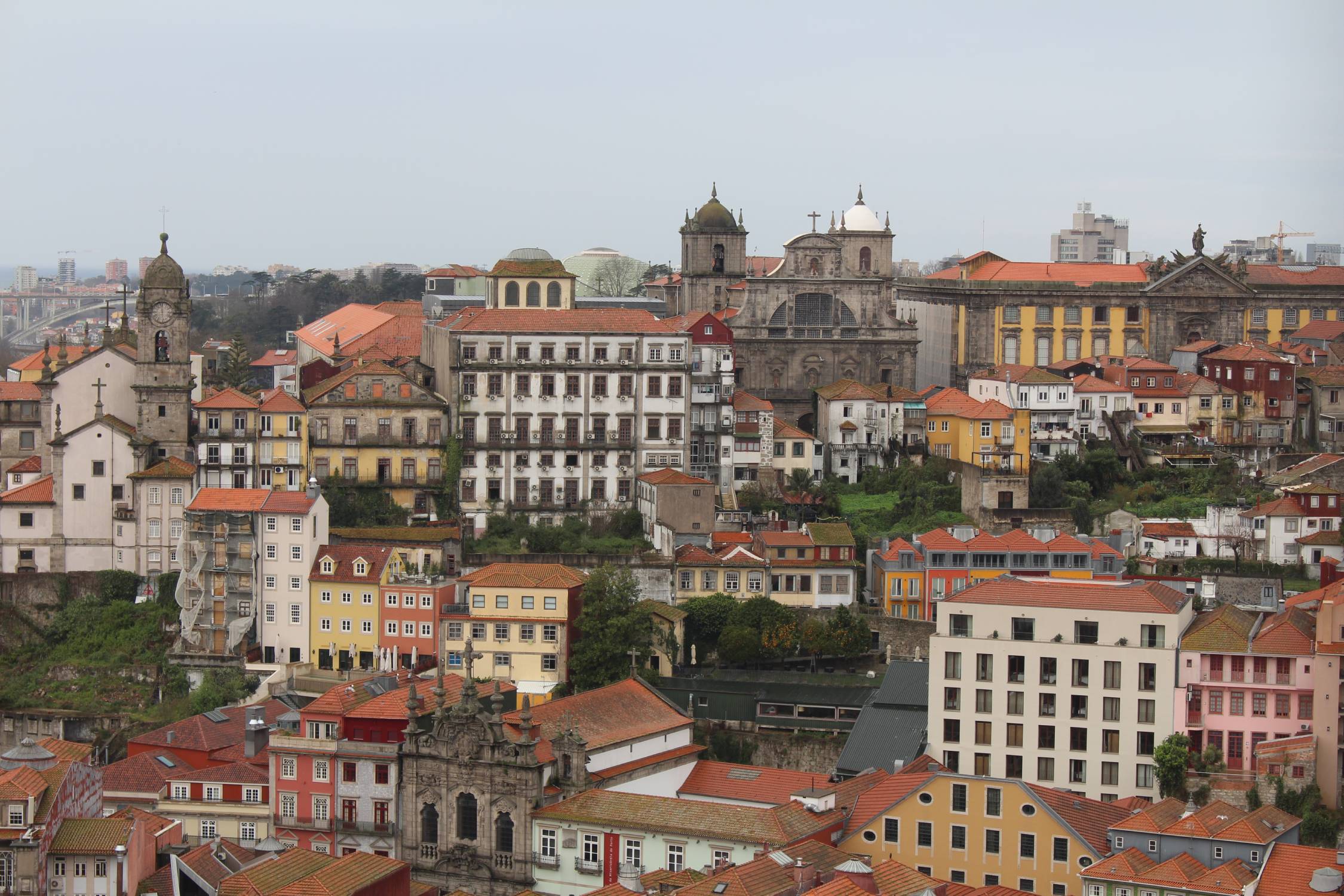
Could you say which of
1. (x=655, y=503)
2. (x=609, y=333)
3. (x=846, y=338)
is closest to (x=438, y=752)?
(x=655, y=503)

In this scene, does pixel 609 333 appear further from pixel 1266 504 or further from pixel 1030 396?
pixel 1266 504

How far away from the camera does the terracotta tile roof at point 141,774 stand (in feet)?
213

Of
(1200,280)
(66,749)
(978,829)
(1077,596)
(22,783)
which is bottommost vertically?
(978,829)

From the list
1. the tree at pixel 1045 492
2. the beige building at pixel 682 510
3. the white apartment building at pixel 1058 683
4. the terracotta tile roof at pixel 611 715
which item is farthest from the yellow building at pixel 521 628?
the tree at pixel 1045 492

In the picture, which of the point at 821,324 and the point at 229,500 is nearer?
the point at 229,500

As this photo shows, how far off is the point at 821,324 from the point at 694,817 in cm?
A: 3685

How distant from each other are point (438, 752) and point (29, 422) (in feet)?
95.0

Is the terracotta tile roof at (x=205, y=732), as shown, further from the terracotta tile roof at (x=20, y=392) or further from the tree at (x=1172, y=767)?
the tree at (x=1172, y=767)

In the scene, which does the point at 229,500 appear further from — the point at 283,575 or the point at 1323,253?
the point at 1323,253

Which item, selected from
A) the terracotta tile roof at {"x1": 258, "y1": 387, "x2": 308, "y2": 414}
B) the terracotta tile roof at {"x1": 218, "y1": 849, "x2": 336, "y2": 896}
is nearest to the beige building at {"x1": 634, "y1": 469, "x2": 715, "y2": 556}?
the terracotta tile roof at {"x1": 258, "y1": 387, "x2": 308, "y2": 414}

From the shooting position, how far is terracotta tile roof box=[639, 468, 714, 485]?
3029 inches

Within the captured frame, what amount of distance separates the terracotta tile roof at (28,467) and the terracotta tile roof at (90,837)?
2645cm

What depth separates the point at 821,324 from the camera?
9250cm

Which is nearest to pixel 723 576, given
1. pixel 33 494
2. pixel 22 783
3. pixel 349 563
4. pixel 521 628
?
pixel 521 628
